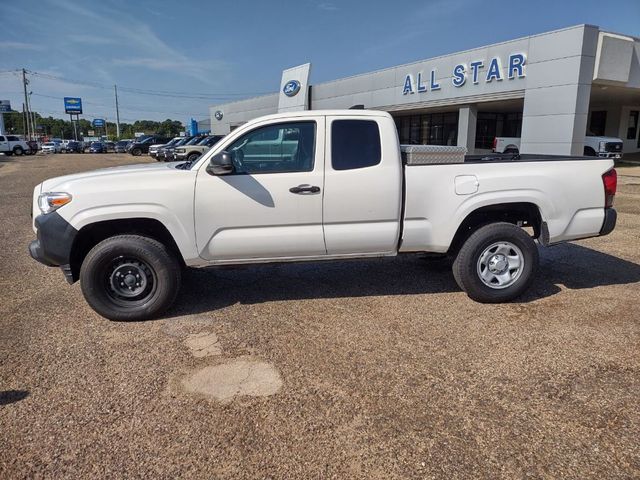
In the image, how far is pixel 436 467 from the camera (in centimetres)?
256

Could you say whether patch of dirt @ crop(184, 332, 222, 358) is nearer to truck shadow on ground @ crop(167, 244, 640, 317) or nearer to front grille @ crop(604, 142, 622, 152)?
truck shadow on ground @ crop(167, 244, 640, 317)

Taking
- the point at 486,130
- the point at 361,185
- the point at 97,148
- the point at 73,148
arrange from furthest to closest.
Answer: the point at 73,148
the point at 97,148
the point at 486,130
the point at 361,185

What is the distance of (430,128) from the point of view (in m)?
34.6

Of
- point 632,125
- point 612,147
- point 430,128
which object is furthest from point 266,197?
point 632,125

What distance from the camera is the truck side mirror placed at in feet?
13.7

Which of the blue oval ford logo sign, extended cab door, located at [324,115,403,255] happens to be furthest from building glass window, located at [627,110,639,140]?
extended cab door, located at [324,115,403,255]

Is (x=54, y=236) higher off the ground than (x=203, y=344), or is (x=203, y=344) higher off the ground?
(x=54, y=236)

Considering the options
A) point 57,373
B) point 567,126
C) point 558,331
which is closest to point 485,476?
point 558,331

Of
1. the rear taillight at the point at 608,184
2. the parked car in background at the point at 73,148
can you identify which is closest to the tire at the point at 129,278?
the rear taillight at the point at 608,184

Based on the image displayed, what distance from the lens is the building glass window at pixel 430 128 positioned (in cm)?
3188

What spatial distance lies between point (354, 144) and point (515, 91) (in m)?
21.2

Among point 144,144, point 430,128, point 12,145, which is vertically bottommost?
point 12,145

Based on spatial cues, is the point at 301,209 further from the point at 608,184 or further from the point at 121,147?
the point at 121,147

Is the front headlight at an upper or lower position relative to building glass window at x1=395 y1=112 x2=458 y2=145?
lower
